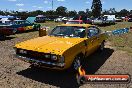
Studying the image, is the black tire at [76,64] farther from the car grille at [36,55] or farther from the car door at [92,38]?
the car grille at [36,55]

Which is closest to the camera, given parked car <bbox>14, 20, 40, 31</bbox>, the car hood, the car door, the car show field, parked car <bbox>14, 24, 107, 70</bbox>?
the car show field

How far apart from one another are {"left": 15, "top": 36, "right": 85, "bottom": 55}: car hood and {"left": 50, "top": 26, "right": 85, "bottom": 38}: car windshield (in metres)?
0.36

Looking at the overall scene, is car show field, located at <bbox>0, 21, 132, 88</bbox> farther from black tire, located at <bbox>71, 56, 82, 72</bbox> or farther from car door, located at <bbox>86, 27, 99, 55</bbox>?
car door, located at <bbox>86, 27, 99, 55</bbox>

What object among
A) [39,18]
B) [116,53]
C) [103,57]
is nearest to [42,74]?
[103,57]

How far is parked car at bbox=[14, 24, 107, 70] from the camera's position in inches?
262

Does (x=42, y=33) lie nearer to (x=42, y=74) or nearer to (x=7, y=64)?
(x=7, y=64)

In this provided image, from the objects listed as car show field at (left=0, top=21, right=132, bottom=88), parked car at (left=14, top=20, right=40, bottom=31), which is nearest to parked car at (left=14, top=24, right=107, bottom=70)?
car show field at (left=0, top=21, right=132, bottom=88)

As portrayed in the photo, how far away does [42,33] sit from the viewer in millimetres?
14125

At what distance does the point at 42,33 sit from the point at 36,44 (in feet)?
22.3

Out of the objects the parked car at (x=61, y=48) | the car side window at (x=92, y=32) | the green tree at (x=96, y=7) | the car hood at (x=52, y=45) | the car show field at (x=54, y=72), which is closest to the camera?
the car show field at (x=54, y=72)

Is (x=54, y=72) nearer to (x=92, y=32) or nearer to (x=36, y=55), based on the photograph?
(x=36, y=55)

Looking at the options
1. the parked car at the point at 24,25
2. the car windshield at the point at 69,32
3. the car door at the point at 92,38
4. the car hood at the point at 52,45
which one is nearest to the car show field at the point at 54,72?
the car door at the point at 92,38

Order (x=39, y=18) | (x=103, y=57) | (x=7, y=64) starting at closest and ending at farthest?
(x=7, y=64) → (x=103, y=57) → (x=39, y=18)

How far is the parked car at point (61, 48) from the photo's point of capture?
6645 millimetres
